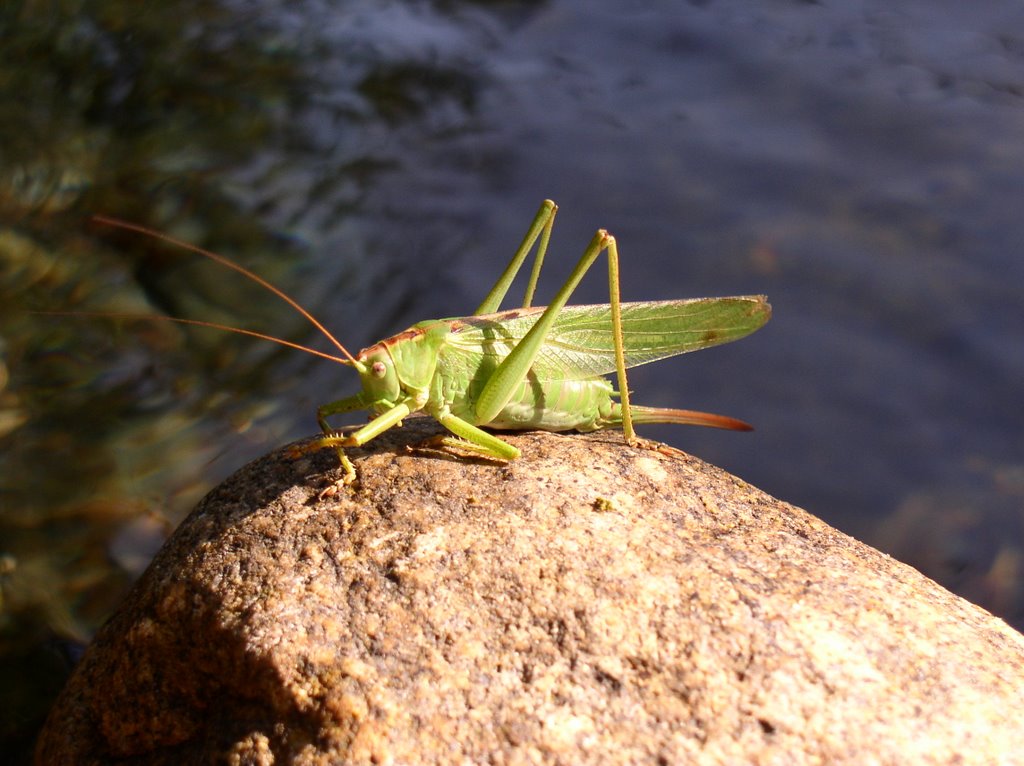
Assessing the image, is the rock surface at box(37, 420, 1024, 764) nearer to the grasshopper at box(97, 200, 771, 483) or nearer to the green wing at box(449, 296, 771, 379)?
the grasshopper at box(97, 200, 771, 483)

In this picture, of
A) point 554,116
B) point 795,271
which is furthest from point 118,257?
point 795,271

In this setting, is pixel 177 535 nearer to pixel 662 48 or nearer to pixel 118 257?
pixel 118 257

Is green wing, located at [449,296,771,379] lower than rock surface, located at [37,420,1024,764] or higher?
higher

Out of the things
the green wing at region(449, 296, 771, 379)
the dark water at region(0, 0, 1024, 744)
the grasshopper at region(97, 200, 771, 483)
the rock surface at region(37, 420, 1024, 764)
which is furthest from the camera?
the dark water at region(0, 0, 1024, 744)

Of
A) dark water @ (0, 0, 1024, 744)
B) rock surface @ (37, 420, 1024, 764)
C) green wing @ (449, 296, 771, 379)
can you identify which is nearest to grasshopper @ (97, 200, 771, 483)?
green wing @ (449, 296, 771, 379)

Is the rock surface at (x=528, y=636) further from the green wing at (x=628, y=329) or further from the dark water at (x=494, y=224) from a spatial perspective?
the dark water at (x=494, y=224)

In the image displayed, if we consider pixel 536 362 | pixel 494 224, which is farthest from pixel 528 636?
pixel 494 224

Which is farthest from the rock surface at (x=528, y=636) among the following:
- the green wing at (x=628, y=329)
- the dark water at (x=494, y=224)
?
the dark water at (x=494, y=224)
